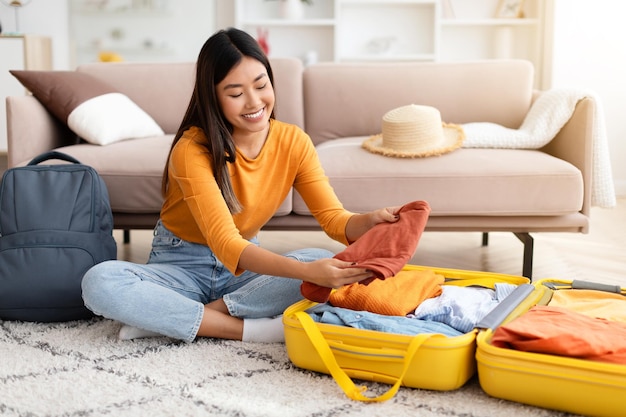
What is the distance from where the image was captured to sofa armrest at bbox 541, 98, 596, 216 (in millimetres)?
2367

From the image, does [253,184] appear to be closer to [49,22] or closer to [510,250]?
[510,250]

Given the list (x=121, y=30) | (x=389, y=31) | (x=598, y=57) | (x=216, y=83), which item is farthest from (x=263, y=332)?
(x=121, y=30)

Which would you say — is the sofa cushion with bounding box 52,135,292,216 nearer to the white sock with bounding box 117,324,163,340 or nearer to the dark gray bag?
the dark gray bag

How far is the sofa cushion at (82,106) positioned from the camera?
2631 millimetres

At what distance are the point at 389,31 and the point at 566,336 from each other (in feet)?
12.8

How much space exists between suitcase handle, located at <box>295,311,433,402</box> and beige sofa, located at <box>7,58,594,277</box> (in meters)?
0.87

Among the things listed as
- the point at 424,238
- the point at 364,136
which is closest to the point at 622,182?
the point at 424,238

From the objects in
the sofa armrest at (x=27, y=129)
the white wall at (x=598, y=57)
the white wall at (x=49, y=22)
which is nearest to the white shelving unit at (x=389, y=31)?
the white wall at (x=598, y=57)

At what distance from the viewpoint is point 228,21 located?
4.98 m

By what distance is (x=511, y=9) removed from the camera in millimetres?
4812

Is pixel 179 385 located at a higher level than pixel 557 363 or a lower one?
lower

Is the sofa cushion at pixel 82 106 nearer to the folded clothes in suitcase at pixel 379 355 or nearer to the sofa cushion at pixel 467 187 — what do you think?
the sofa cushion at pixel 467 187

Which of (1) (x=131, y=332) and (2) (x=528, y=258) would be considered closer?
(1) (x=131, y=332)

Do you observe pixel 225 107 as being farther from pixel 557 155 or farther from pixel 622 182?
pixel 622 182
